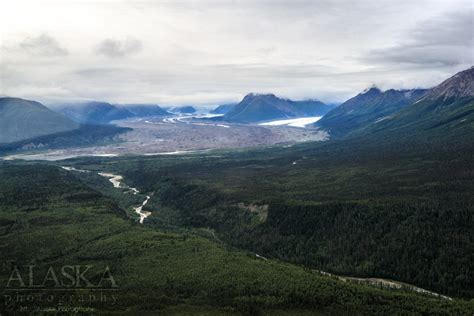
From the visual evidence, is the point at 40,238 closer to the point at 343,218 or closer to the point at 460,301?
the point at 343,218

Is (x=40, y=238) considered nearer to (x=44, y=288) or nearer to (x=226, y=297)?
(x=44, y=288)

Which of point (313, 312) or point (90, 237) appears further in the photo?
point (90, 237)

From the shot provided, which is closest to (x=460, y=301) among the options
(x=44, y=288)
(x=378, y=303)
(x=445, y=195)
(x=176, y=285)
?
(x=378, y=303)

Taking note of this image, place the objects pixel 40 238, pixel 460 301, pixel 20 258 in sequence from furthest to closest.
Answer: pixel 40 238, pixel 20 258, pixel 460 301

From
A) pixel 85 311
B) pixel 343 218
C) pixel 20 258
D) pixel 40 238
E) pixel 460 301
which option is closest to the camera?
pixel 85 311

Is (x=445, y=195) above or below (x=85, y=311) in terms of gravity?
above

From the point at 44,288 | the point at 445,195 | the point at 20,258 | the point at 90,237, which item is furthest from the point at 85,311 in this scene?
the point at 445,195
